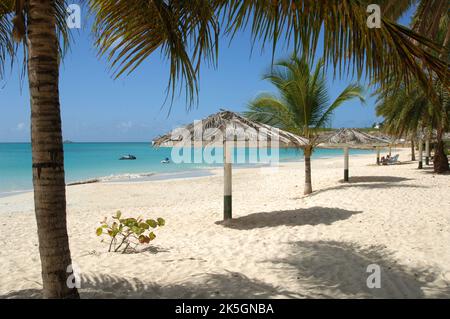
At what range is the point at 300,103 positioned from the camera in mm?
10836

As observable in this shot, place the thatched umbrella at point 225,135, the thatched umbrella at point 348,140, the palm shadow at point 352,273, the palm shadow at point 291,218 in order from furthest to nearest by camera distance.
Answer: the thatched umbrella at point 348,140
the palm shadow at point 291,218
the thatched umbrella at point 225,135
the palm shadow at point 352,273

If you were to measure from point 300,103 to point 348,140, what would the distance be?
11.7 feet

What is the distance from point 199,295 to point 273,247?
7.17 ft

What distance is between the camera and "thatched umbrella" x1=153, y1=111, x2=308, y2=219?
645 centimetres

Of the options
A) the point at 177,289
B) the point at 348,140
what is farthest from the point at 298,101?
the point at 177,289

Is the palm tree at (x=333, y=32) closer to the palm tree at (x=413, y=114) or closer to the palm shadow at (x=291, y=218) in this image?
the palm shadow at (x=291, y=218)

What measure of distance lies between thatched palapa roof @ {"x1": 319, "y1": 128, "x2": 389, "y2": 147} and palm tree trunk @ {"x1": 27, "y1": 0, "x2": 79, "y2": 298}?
12.0 metres

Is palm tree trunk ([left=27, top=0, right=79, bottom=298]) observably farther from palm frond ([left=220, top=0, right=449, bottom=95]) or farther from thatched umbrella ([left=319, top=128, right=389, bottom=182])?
thatched umbrella ([left=319, top=128, right=389, bottom=182])

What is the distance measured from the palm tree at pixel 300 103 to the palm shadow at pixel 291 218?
3.19m

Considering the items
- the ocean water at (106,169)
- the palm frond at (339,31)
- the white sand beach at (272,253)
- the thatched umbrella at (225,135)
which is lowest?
the ocean water at (106,169)

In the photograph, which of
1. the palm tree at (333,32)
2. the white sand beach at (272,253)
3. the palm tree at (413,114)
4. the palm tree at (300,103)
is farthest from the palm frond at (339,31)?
the palm tree at (413,114)

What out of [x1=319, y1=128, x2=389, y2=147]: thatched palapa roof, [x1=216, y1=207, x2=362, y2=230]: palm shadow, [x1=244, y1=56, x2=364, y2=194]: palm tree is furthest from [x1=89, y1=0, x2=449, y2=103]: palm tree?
[x1=319, y1=128, x2=389, y2=147]: thatched palapa roof

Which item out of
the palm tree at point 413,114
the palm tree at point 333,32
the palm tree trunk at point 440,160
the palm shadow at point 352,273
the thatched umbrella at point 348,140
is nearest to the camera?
the palm tree at point 333,32

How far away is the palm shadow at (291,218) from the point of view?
22.9 ft
